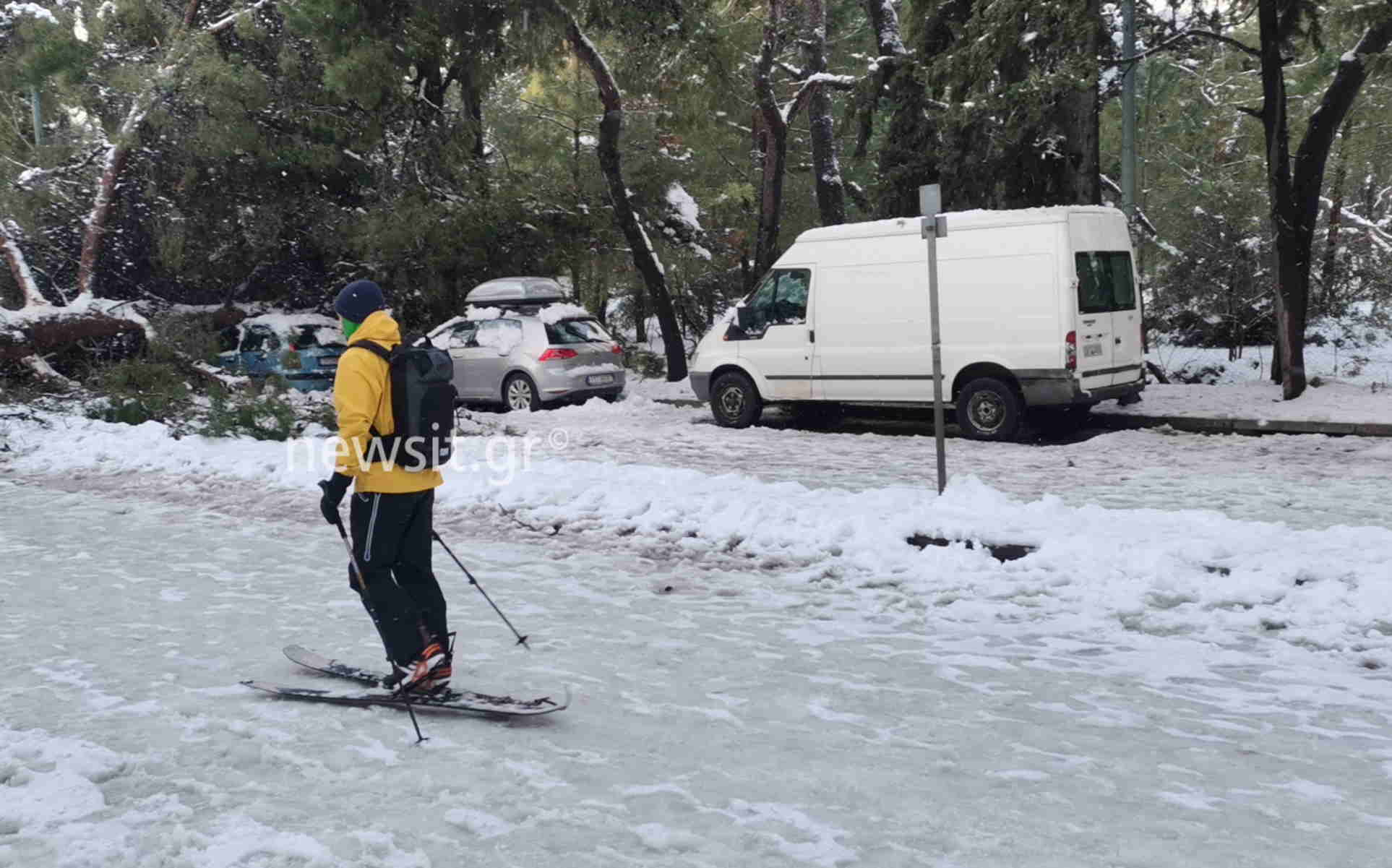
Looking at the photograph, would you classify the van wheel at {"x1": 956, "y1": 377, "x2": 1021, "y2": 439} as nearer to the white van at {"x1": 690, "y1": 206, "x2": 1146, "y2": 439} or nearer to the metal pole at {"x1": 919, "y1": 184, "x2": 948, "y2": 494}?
the white van at {"x1": 690, "y1": 206, "x2": 1146, "y2": 439}

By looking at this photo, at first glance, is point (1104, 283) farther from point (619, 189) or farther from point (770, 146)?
point (619, 189)

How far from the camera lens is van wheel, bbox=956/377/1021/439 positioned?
14.4 metres

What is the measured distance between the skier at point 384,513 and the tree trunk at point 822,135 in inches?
612

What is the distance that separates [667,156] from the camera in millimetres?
28453

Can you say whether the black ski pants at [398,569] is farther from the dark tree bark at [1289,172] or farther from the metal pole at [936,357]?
the dark tree bark at [1289,172]

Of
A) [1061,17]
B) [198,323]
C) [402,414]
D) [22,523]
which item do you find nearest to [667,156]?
[198,323]

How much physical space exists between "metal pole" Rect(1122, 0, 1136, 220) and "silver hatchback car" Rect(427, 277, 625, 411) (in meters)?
7.93

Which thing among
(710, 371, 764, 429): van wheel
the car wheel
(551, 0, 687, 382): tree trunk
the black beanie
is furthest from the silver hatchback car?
the black beanie

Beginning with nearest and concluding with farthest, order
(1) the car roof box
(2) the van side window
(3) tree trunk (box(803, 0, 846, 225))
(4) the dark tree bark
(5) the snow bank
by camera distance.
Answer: (5) the snow bank → (4) the dark tree bark → (2) the van side window → (1) the car roof box → (3) tree trunk (box(803, 0, 846, 225))

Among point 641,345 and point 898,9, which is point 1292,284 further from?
point 641,345

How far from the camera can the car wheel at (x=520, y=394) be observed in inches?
757

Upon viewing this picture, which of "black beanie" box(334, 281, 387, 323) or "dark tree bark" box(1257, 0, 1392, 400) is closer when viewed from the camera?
"black beanie" box(334, 281, 387, 323)

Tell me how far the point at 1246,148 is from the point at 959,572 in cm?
2853

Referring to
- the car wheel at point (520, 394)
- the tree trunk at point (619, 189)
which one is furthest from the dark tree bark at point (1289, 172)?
the car wheel at point (520, 394)
